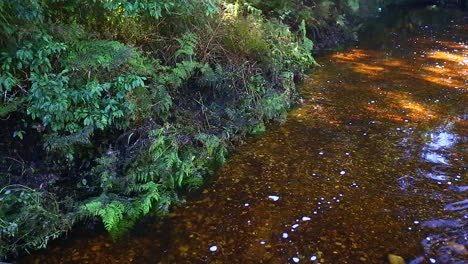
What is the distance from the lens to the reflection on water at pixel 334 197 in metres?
4.07

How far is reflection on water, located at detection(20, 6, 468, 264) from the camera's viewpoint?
4.07 metres

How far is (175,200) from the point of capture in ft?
16.2

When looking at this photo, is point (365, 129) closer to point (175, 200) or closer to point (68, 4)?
point (175, 200)

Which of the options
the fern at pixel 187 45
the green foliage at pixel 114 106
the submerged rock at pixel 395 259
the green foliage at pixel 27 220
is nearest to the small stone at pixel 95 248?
the green foliage at pixel 114 106

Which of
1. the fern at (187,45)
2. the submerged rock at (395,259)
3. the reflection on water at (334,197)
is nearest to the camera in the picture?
the submerged rock at (395,259)

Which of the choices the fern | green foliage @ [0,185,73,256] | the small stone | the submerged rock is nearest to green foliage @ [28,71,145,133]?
green foliage @ [0,185,73,256]

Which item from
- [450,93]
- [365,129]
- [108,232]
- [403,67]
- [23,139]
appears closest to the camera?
[108,232]

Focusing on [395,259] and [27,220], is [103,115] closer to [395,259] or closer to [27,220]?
[27,220]

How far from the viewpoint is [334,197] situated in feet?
16.2

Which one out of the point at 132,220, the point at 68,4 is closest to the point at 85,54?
the point at 68,4

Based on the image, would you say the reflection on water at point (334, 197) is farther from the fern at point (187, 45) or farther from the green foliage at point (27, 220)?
the fern at point (187, 45)

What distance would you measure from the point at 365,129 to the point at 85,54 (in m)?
4.74

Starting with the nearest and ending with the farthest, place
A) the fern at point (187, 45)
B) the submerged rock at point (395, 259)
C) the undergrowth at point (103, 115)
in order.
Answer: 1. the submerged rock at point (395, 259)
2. the undergrowth at point (103, 115)
3. the fern at point (187, 45)

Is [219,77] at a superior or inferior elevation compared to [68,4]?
inferior
